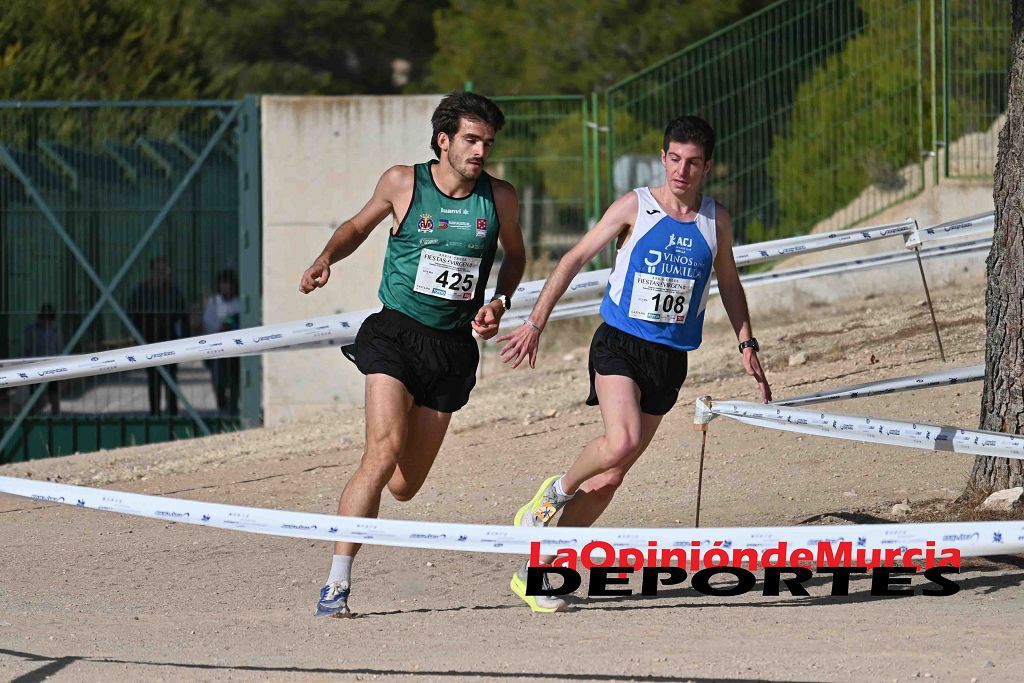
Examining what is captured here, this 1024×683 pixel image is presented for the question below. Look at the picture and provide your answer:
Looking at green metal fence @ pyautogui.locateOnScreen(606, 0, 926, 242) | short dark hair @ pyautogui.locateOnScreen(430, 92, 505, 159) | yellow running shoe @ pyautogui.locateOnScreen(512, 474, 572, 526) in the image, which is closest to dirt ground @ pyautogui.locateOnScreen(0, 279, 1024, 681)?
yellow running shoe @ pyautogui.locateOnScreen(512, 474, 572, 526)

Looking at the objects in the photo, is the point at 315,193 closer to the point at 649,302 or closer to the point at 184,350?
the point at 184,350

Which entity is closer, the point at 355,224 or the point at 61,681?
the point at 61,681

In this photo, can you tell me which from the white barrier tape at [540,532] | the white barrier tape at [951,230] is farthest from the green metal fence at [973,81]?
the white barrier tape at [540,532]

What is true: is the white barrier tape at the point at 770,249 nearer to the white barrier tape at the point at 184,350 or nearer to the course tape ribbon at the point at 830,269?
the course tape ribbon at the point at 830,269

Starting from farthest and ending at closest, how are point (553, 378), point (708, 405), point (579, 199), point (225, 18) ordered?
point (225, 18)
point (579, 199)
point (553, 378)
point (708, 405)

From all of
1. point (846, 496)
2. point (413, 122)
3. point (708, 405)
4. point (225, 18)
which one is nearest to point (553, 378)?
point (413, 122)

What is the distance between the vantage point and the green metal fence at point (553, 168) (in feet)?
Answer: 46.5

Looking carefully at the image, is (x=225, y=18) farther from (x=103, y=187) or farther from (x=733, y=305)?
(x=733, y=305)

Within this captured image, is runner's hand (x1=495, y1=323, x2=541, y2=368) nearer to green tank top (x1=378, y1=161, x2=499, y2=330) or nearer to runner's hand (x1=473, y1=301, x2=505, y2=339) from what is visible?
runner's hand (x1=473, y1=301, x2=505, y2=339)

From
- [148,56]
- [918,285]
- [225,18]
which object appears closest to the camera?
[918,285]

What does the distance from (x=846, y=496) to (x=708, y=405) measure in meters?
1.41

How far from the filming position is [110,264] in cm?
1368

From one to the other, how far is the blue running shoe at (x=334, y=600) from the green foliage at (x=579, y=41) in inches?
1064

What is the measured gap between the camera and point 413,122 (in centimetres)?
1320
